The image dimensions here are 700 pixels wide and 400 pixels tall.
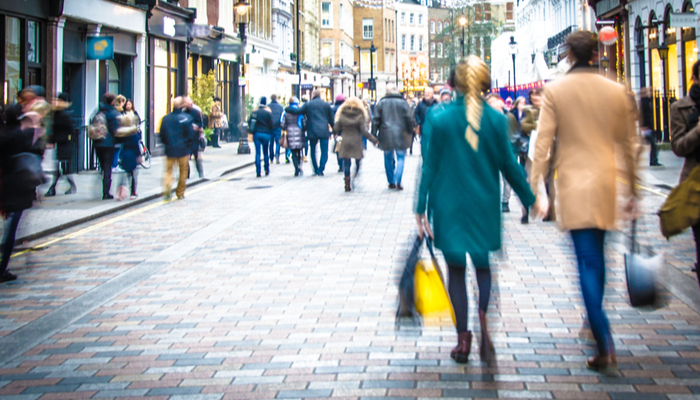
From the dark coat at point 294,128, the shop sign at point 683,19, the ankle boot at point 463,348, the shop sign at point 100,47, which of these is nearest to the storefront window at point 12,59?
the shop sign at point 100,47

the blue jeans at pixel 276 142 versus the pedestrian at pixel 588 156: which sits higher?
the blue jeans at pixel 276 142

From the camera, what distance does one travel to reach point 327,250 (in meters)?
9.30

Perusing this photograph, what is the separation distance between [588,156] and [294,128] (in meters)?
15.4

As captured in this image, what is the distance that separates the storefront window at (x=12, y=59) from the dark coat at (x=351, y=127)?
7035mm

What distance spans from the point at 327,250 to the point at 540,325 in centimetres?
382

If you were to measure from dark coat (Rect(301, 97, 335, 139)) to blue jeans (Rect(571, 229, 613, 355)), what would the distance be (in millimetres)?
14266

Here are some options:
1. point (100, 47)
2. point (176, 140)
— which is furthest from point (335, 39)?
point (176, 140)

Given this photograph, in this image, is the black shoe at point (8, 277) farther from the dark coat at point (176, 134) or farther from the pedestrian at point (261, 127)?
the pedestrian at point (261, 127)

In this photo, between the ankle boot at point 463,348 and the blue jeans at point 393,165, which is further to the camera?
the blue jeans at point 393,165

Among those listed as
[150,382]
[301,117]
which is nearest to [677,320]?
[150,382]

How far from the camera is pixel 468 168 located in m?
4.75

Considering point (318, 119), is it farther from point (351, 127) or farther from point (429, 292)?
point (429, 292)

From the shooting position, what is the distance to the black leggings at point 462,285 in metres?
4.84

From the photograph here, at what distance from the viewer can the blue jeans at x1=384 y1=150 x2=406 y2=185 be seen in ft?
51.0
